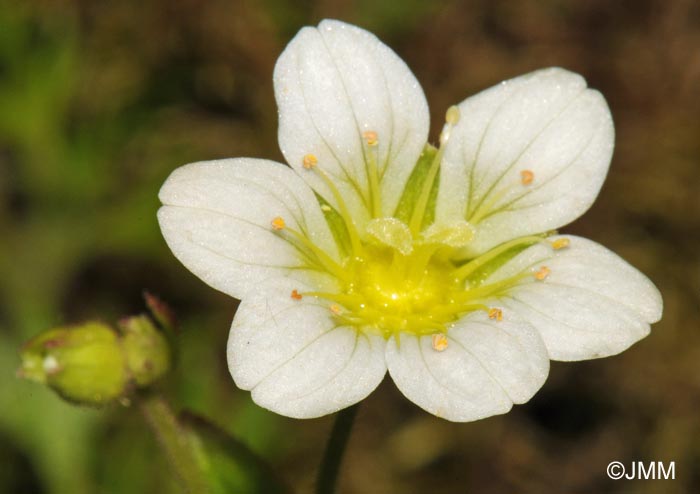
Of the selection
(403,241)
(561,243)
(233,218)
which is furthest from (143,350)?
(561,243)

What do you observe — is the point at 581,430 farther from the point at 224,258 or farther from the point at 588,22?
the point at 224,258

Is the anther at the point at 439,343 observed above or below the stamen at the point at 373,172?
below

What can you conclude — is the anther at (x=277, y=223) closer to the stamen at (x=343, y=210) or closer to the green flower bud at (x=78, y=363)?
the stamen at (x=343, y=210)

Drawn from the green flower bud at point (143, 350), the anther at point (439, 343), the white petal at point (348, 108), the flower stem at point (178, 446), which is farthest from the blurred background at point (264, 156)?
the anther at point (439, 343)

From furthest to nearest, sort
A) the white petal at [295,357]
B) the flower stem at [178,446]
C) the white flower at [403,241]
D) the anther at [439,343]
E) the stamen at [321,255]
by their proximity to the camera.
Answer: the flower stem at [178,446] < the stamen at [321,255] < the anther at [439,343] < the white flower at [403,241] < the white petal at [295,357]

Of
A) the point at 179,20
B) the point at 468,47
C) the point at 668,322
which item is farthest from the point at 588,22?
the point at 179,20

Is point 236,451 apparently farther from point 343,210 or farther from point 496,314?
point 496,314

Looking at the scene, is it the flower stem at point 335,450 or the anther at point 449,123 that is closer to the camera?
the flower stem at point 335,450
